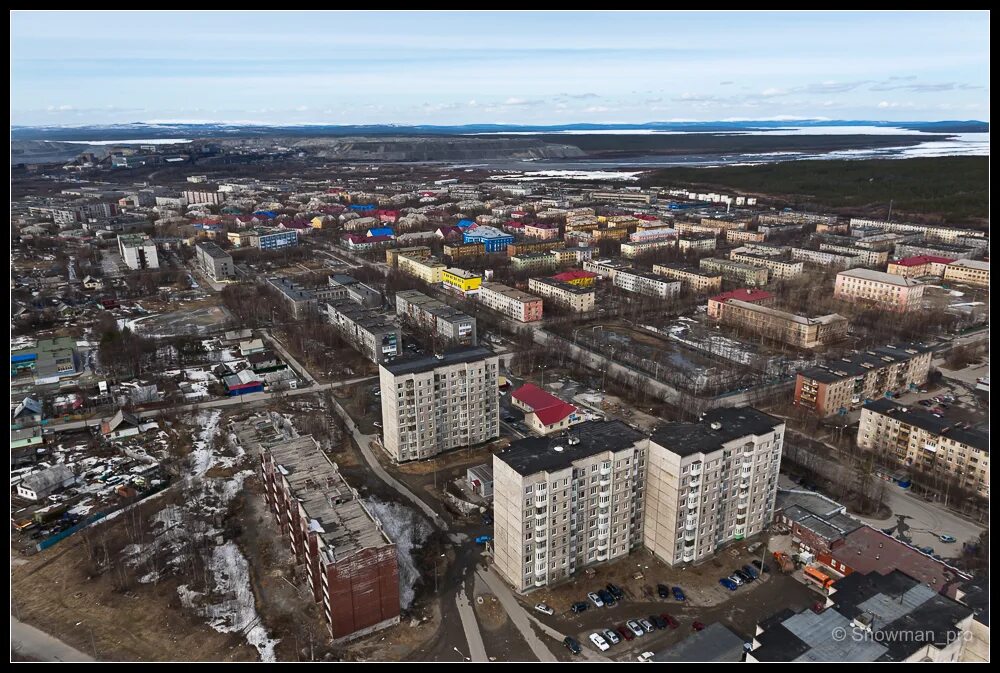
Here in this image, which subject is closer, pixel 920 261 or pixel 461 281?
pixel 461 281

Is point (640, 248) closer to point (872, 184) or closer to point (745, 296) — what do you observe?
point (745, 296)

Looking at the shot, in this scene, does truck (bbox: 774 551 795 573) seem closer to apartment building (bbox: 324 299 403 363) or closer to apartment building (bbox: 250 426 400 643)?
apartment building (bbox: 250 426 400 643)

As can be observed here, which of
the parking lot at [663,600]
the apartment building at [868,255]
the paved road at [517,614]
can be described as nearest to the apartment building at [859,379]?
the parking lot at [663,600]

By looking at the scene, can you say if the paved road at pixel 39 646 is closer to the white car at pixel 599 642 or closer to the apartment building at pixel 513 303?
the white car at pixel 599 642

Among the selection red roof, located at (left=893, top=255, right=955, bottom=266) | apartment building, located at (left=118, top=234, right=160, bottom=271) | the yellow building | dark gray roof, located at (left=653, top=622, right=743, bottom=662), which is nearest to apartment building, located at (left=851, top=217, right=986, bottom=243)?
red roof, located at (left=893, top=255, right=955, bottom=266)

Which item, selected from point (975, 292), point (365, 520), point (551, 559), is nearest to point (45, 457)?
point (365, 520)

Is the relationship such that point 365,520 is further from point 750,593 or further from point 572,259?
point 572,259

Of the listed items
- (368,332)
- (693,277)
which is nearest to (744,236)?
(693,277)
